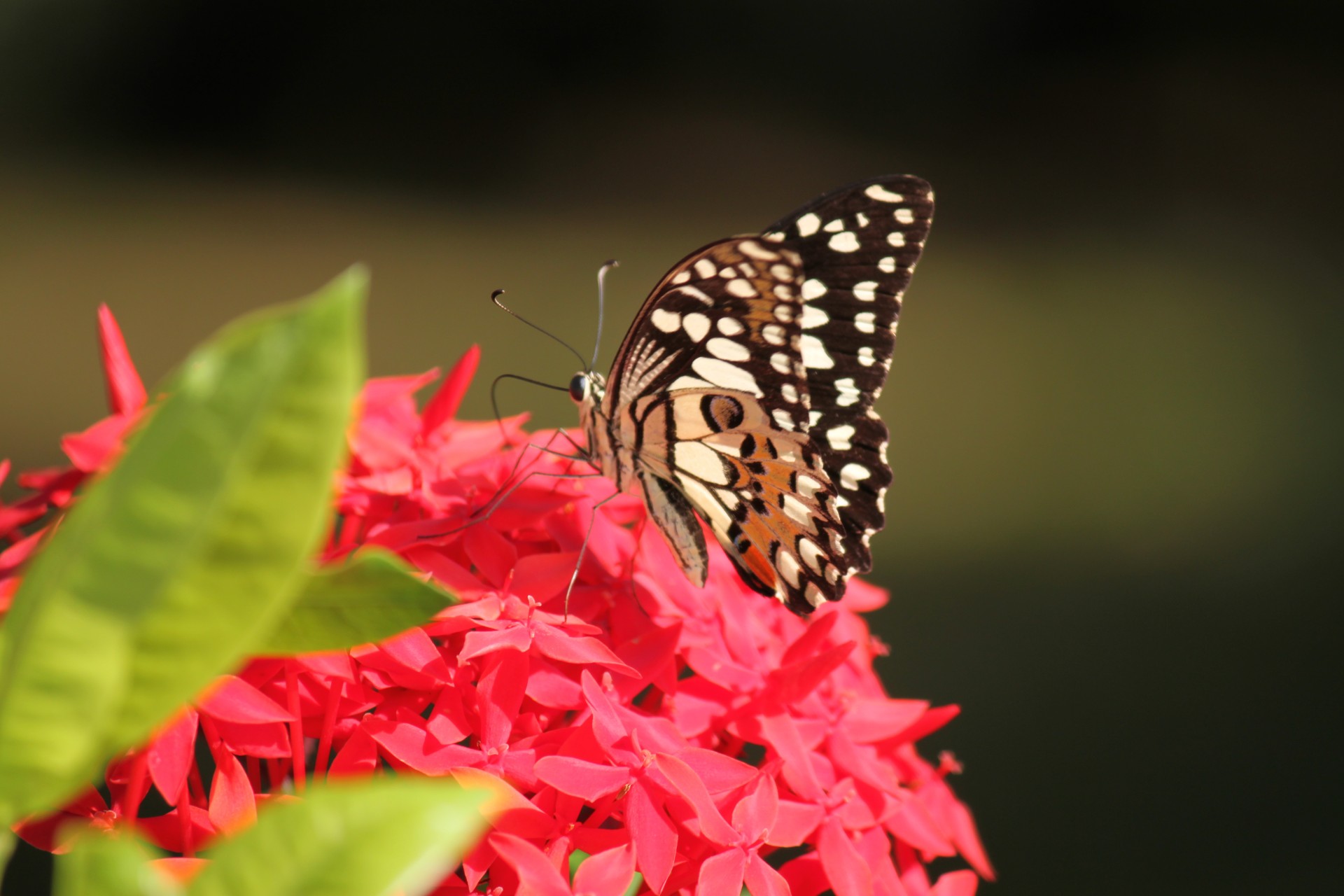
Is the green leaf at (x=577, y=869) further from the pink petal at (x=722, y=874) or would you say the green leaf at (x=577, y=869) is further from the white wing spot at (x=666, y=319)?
the white wing spot at (x=666, y=319)

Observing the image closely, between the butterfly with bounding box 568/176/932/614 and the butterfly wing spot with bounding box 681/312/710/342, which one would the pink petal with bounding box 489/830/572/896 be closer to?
the butterfly with bounding box 568/176/932/614

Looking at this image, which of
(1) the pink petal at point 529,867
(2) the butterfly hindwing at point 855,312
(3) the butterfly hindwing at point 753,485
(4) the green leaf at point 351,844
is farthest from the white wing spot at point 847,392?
(4) the green leaf at point 351,844

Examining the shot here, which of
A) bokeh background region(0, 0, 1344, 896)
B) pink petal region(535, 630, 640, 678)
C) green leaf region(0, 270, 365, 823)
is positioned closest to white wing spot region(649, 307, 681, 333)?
pink petal region(535, 630, 640, 678)

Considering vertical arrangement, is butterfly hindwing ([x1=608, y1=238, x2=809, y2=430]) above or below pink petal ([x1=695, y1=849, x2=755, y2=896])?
above


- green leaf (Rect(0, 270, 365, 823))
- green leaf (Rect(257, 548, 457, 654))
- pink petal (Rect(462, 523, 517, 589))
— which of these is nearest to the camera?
green leaf (Rect(0, 270, 365, 823))

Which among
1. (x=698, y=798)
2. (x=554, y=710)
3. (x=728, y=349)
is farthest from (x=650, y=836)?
(x=728, y=349)

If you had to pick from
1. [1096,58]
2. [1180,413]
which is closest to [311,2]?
[1096,58]

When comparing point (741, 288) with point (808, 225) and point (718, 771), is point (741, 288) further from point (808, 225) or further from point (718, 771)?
point (718, 771)
